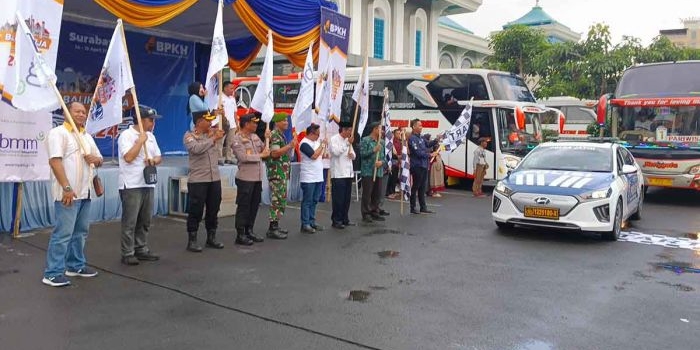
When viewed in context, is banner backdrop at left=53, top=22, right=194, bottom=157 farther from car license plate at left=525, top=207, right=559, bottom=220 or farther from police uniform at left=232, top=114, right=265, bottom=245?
car license plate at left=525, top=207, right=559, bottom=220

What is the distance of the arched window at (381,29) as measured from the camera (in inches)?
1212

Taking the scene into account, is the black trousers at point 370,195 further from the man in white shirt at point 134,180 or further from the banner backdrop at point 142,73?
the banner backdrop at point 142,73

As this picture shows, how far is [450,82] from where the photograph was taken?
1591 centimetres

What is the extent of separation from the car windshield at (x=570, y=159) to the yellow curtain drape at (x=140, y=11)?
6005mm

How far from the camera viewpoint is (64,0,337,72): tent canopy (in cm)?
882

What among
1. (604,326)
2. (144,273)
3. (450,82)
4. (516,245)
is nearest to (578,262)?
(516,245)

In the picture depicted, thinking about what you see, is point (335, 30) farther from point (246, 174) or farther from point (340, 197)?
point (246, 174)

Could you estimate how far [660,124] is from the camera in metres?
13.8

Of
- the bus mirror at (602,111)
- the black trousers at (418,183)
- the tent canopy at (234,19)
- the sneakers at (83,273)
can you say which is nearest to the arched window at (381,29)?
the bus mirror at (602,111)

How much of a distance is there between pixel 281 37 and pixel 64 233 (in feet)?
19.0

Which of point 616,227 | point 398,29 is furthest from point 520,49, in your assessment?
point 616,227

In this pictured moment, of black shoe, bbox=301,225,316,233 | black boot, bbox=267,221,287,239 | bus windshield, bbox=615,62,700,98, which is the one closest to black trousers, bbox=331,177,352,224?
black shoe, bbox=301,225,316,233

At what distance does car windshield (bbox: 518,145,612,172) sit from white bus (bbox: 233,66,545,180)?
15.0 ft

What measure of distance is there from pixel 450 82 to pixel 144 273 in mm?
11169
